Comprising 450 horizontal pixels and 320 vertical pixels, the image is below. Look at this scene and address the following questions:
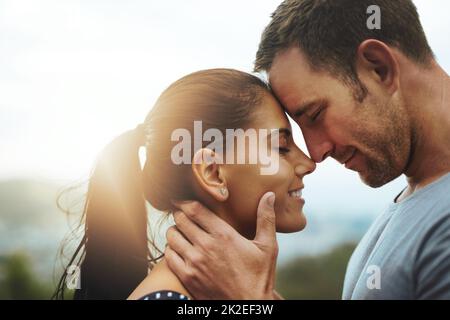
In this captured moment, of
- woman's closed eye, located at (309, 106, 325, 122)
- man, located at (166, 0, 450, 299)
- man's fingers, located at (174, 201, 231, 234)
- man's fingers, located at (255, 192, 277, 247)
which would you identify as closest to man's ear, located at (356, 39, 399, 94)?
man, located at (166, 0, 450, 299)

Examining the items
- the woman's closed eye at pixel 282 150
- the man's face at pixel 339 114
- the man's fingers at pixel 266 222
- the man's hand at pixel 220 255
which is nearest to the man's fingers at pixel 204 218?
the man's hand at pixel 220 255

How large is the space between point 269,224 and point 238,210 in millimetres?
134

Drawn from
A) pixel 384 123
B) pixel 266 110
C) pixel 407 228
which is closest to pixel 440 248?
pixel 407 228

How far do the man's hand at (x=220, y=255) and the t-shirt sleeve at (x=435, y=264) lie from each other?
0.54 m

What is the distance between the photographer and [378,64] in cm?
222

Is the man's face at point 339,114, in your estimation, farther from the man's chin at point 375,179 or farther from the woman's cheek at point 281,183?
the woman's cheek at point 281,183

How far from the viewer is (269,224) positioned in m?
2.03

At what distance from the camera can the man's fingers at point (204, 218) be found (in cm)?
198

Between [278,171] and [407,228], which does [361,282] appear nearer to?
[407,228]

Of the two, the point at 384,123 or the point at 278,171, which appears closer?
the point at 278,171

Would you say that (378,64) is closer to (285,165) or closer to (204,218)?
(285,165)

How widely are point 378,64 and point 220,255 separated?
3.48 feet
